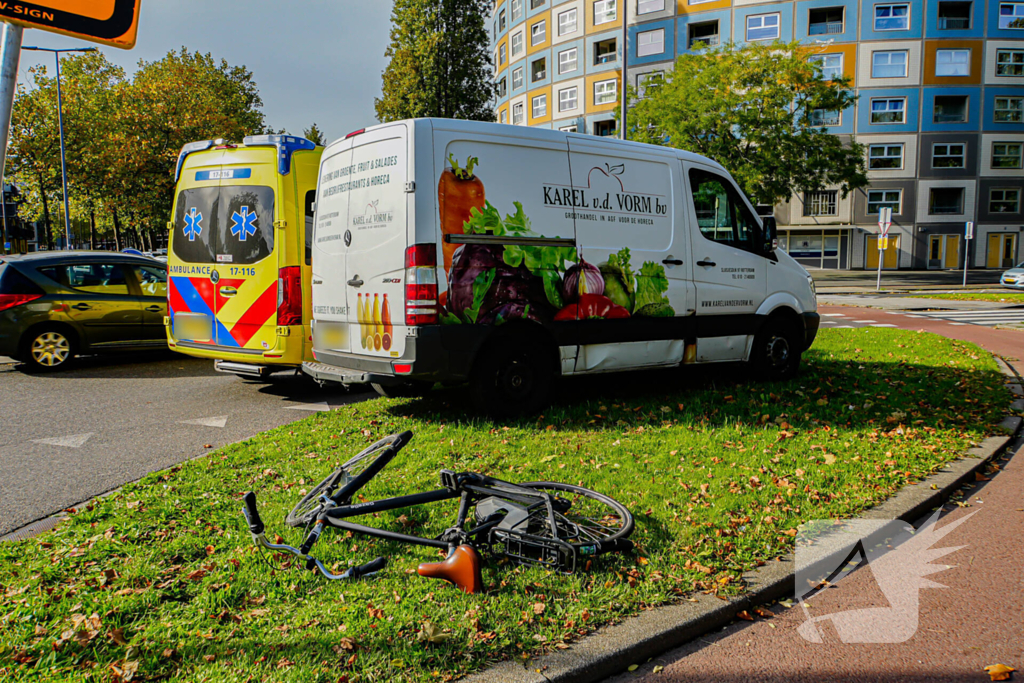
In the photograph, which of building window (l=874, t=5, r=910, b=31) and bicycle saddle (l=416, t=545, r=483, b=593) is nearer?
bicycle saddle (l=416, t=545, r=483, b=593)

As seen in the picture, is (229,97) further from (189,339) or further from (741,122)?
(189,339)

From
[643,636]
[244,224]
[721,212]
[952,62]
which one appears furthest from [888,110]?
[643,636]

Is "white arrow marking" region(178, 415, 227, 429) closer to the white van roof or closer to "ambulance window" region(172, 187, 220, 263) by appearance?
"ambulance window" region(172, 187, 220, 263)

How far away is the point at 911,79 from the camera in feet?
145

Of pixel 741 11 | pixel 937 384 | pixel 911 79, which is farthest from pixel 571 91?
pixel 937 384

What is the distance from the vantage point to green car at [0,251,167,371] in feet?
31.1

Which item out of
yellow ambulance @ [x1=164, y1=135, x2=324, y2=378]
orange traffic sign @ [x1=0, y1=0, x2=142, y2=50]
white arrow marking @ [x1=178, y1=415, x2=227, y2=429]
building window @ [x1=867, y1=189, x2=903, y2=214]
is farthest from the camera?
building window @ [x1=867, y1=189, x2=903, y2=214]

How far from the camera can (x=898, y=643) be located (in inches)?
118

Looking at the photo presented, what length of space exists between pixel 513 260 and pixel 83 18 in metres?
3.83

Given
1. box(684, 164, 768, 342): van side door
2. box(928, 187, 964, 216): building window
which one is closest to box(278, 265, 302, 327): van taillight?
box(684, 164, 768, 342): van side door

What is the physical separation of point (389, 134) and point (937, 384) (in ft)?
20.9

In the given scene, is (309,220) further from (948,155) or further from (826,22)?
(948,155)

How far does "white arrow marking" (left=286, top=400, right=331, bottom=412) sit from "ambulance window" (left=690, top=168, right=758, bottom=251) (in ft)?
13.8

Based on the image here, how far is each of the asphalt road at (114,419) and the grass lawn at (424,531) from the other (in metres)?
0.52
